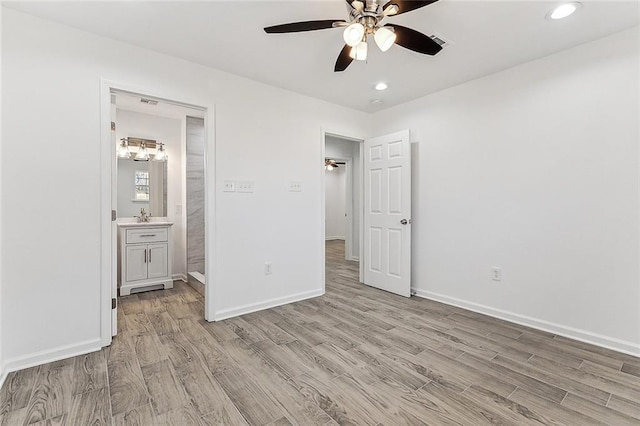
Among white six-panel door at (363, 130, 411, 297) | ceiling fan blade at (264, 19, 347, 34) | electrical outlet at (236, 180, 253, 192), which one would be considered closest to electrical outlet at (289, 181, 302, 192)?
electrical outlet at (236, 180, 253, 192)

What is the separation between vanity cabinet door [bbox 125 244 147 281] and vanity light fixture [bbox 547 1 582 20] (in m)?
4.73

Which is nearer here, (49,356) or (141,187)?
(49,356)

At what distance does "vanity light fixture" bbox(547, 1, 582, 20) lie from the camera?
196 centimetres

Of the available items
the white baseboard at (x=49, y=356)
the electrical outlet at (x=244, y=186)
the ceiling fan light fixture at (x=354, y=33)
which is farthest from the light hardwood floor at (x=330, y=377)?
the ceiling fan light fixture at (x=354, y=33)

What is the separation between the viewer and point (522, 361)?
2131 millimetres

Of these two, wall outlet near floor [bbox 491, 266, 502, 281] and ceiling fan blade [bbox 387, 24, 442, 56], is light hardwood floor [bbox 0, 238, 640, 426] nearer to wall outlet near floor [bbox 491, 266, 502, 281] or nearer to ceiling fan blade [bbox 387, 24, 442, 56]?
wall outlet near floor [bbox 491, 266, 502, 281]

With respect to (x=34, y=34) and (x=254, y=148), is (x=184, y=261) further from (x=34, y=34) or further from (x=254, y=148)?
(x=34, y=34)

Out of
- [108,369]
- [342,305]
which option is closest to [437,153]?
[342,305]

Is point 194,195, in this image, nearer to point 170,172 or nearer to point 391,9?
point 170,172

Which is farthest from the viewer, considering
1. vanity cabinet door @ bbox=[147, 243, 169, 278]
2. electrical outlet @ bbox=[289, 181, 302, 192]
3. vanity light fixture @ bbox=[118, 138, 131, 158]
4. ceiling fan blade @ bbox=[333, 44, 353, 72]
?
vanity light fixture @ bbox=[118, 138, 131, 158]

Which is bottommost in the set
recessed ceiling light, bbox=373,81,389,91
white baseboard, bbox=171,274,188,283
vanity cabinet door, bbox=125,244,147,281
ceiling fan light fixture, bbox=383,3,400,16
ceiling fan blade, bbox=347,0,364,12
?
white baseboard, bbox=171,274,188,283

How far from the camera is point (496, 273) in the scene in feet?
9.91

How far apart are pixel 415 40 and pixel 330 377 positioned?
7.63 ft

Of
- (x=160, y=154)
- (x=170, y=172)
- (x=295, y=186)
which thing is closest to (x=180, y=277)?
(x=170, y=172)
